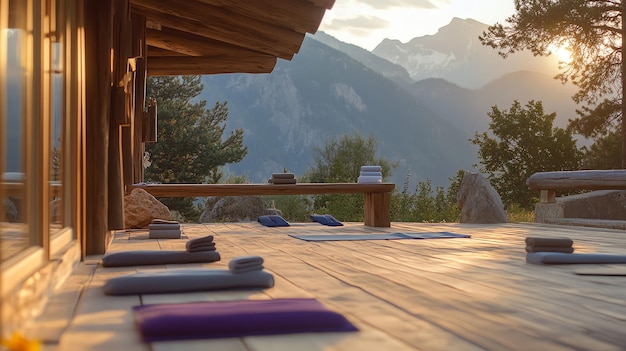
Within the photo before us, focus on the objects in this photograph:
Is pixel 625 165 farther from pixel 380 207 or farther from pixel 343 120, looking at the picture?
pixel 343 120

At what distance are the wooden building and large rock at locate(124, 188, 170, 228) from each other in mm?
329

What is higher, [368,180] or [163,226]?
[368,180]

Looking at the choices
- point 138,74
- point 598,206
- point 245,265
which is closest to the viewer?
point 245,265

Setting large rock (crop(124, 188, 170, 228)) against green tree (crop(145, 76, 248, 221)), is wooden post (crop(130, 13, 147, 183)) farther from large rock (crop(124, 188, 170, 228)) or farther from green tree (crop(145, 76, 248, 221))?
green tree (crop(145, 76, 248, 221))

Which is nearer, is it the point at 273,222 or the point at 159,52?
the point at 273,222

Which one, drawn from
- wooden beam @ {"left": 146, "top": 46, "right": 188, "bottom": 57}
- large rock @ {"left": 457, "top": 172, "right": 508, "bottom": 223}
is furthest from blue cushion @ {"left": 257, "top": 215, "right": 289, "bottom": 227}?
wooden beam @ {"left": 146, "top": 46, "right": 188, "bottom": 57}

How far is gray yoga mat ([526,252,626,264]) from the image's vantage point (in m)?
4.10

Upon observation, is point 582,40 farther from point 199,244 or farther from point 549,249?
point 199,244

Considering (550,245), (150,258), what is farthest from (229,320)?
(550,245)

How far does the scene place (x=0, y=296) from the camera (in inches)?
67.9

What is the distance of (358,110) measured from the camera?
5850 centimetres

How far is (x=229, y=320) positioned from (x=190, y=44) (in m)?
5.87

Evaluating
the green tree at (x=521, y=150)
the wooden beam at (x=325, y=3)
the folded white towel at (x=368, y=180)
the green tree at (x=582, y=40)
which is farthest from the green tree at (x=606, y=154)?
the wooden beam at (x=325, y=3)

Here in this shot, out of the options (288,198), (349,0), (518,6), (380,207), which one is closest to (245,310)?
(380,207)
